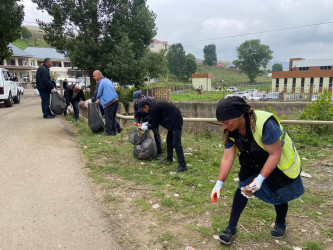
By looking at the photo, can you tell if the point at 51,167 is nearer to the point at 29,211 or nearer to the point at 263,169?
the point at 29,211

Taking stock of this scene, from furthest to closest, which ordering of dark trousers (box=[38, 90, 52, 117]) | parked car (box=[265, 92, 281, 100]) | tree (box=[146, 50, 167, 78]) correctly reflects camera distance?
tree (box=[146, 50, 167, 78]), parked car (box=[265, 92, 281, 100]), dark trousers (box=[38, 90, 52, 117])

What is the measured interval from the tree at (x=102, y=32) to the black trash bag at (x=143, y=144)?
954 centimetres

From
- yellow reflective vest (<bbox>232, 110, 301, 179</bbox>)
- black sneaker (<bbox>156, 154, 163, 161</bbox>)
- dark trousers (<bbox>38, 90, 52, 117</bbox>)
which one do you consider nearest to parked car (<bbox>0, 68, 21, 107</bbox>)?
dark trousers (<bbox>38, 90, 52, 117</bbox>)

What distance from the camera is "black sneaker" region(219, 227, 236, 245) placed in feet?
8.69

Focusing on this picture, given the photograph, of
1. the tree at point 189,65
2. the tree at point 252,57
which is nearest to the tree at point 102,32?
the tree at point 189,65

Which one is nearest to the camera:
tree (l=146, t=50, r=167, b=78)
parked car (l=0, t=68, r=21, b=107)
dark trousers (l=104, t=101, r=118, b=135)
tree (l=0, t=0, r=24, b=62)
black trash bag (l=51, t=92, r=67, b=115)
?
dark trousers (l=104, t=101, r=118, b=135)

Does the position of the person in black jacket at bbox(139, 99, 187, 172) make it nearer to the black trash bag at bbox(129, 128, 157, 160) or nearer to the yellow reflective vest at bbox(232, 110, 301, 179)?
the black trash bag at bbox(129, 128, 157, 160)

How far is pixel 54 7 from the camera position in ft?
46.6

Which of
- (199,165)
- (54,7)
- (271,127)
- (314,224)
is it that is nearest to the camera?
(271,127)

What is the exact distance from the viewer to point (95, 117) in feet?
23.0

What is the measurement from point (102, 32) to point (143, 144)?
38.7 ft

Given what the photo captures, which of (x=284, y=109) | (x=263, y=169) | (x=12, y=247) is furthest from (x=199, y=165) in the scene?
(x=284, y=109)

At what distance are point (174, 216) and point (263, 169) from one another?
1.38 metres

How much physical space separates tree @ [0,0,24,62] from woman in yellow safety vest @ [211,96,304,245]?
16.8m
